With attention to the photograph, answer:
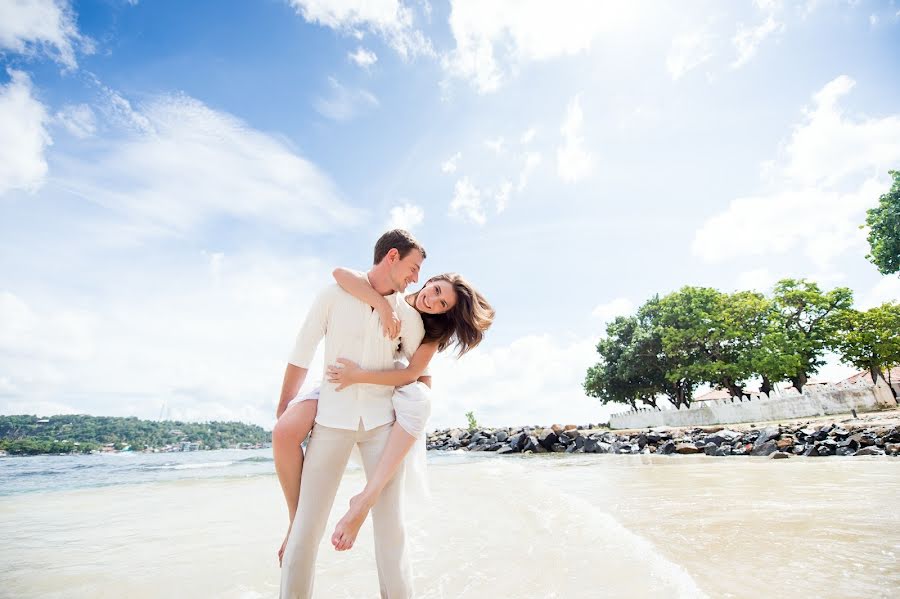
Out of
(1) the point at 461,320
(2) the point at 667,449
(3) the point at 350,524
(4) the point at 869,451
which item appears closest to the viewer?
(3) the point at 350,524

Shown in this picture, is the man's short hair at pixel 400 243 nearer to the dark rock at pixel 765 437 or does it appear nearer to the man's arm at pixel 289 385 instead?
the man's arm at pixel 289 385

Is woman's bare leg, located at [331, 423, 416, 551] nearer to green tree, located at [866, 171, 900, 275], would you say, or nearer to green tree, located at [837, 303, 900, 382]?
green tree, located at [866, 171, 900, 275]

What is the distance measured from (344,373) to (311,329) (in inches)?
13.5

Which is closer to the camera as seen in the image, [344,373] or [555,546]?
[344,373]

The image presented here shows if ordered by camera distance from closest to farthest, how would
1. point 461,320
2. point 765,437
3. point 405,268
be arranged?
point 405,268, point 461,320, point 765,437

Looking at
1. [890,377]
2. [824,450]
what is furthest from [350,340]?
[890,377]

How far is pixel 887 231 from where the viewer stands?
1933cm

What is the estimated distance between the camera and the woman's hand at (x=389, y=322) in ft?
7.20

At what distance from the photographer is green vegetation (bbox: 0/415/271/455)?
6631 cm

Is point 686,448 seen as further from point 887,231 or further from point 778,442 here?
point 887,231

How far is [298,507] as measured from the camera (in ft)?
6.51

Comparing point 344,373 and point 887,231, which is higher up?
point 887,231

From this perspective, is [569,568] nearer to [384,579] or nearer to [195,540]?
[384,579]

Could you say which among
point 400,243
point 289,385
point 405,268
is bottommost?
point 289,385
